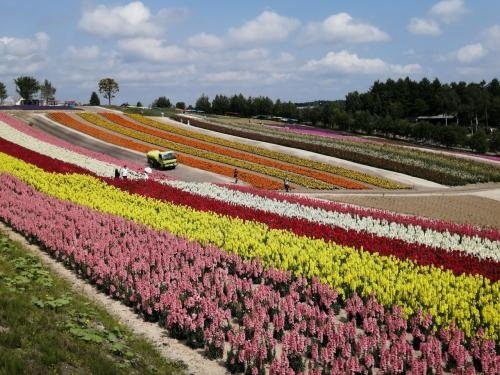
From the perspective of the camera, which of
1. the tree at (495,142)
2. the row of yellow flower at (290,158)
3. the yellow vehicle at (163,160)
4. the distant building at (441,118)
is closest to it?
the row of yellow flower at (290,158)

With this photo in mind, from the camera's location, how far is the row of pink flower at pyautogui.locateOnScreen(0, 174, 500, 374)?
8.95 m

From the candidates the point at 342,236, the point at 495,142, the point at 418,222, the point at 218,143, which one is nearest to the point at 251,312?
the point at 342,236

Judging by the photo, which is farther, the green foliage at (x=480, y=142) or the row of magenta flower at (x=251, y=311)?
the green foliage at (x=480, y=142)

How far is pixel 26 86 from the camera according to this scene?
124250 mm

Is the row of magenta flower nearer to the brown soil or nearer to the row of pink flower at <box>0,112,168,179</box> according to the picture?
the brown soil

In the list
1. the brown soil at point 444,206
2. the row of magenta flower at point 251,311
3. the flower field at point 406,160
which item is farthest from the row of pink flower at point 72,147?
the row of magenta flower at point 251,311

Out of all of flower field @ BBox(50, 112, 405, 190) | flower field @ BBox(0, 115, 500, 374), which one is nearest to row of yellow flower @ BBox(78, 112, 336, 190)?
flower field @ BBox(50, 112, 405, 190)

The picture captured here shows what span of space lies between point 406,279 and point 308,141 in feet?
161

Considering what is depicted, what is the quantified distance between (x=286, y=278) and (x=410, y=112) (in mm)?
121521

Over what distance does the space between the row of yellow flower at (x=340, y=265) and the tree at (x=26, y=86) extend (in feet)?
374

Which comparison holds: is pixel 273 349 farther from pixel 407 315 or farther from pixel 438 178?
pixel 438 178

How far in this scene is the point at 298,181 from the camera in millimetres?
40531

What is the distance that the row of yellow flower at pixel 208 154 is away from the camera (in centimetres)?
4025

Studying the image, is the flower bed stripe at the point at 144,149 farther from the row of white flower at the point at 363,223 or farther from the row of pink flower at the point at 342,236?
the row of pink flower at the point at 342,236
